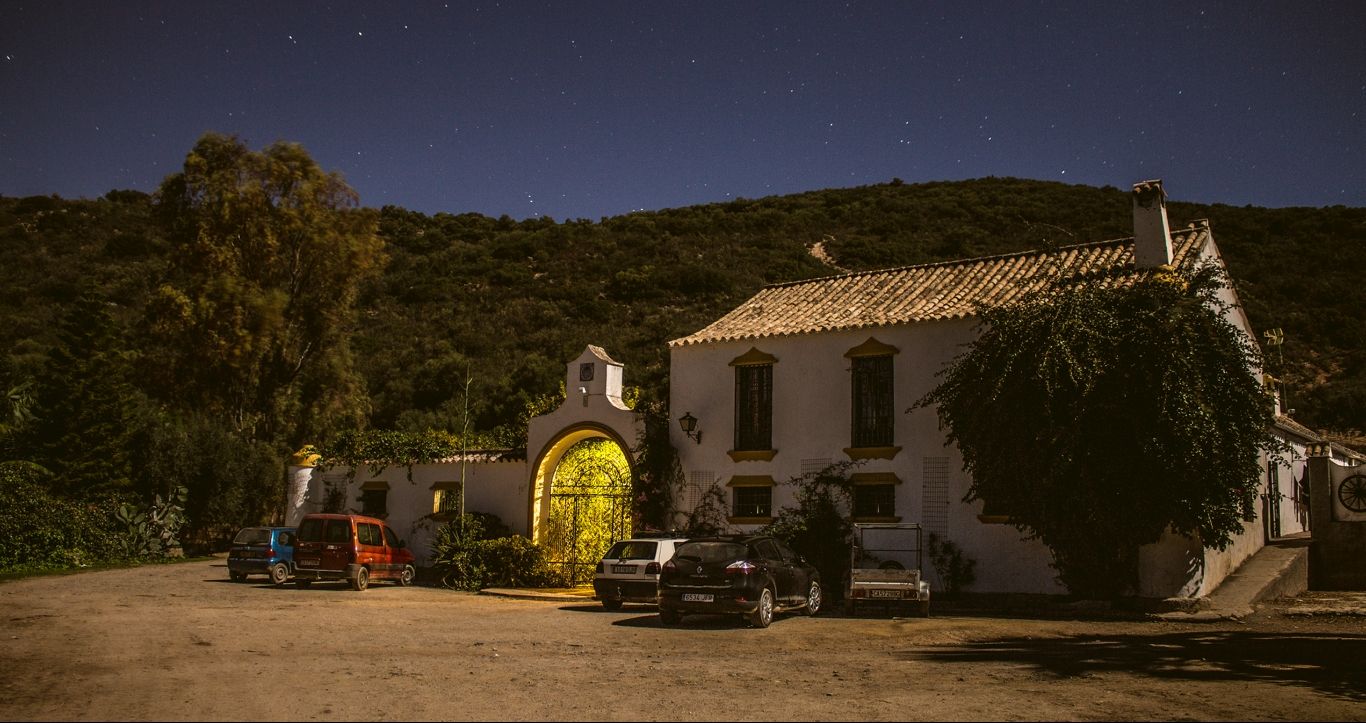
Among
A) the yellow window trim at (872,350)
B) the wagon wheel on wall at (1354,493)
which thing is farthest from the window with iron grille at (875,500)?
the wagon wheel on wall at (1354,493)

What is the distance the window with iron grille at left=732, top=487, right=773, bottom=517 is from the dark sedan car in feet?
16.3

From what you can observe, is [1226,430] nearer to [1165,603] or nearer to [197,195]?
[1165,603]

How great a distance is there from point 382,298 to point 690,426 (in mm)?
41145

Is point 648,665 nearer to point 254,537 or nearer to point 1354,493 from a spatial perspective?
point 1354,493

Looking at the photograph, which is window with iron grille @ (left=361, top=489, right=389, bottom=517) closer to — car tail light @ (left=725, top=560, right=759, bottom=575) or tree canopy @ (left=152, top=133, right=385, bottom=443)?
tree canopy @ (left=152, top=133, right=385, bottom=443)

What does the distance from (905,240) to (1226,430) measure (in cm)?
4752

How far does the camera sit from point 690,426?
74.0ft

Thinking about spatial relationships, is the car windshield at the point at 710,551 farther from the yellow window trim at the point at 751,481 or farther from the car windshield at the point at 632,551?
the yellow window trim at the point at 751,481

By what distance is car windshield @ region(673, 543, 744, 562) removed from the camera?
15515mm

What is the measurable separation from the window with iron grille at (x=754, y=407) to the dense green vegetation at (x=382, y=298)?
2.06m

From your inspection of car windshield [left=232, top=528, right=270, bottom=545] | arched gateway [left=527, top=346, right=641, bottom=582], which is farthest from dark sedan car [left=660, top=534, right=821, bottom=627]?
car windshield [left=232, top=528, right=270, bottom=545]

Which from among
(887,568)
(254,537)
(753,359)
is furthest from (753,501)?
(254,537)

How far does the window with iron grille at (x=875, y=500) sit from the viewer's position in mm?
→ 20062

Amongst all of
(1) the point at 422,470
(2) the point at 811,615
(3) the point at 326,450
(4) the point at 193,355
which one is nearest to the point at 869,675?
(2) the point at 811,615
